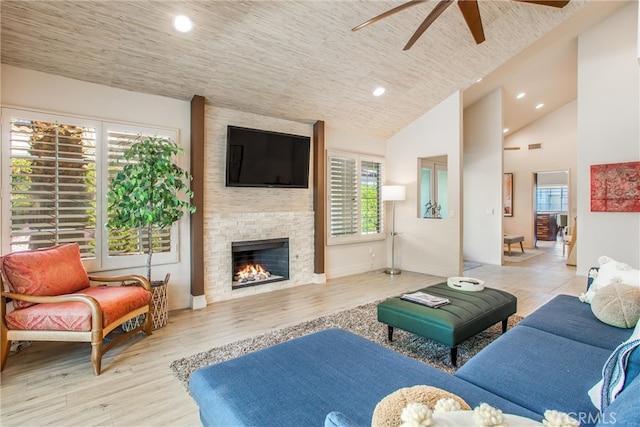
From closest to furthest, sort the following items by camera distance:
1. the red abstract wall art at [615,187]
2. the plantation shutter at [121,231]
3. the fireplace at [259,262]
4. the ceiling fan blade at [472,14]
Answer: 1. the ceiling fan blade at [472,14]
2. the plantation shutter at [121,231]
3. the fireplace at [259,262]
4. the red abstract wall art at [615,187]

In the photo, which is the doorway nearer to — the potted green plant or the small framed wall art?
the small framed wall art

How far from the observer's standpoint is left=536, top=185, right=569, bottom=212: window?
408 inches

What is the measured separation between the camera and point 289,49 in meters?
3.64

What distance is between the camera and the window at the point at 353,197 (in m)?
5.62

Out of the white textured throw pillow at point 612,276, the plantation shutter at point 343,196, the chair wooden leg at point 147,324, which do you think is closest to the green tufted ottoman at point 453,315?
the white textured throw pillow at point 612,276

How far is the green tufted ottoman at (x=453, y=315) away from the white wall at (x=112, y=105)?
2554 millimetres

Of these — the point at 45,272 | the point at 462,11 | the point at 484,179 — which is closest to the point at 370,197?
the point at 484,179

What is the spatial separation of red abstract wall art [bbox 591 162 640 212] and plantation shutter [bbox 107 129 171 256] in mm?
6695

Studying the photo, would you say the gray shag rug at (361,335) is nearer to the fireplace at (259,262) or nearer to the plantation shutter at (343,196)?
the fireplace at (259,262)

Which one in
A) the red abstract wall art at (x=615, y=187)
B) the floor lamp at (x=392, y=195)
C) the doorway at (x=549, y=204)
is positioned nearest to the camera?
the red abstract wall art at (x=615, y=187)

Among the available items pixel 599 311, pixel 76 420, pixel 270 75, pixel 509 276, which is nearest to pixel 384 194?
pixel 509 276

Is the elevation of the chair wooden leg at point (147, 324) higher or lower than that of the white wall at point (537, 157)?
lower

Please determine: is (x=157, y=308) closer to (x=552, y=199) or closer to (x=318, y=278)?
(x=318, y=278)

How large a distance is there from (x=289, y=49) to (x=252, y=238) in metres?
2.50
